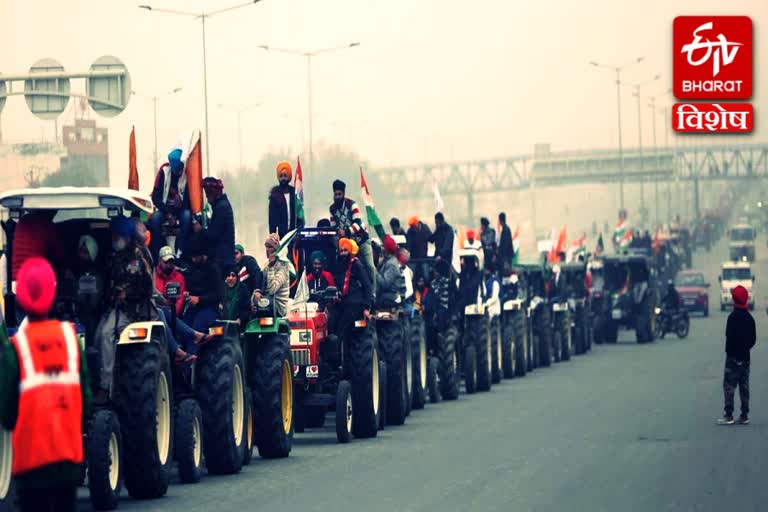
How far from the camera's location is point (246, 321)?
2123 centimetres

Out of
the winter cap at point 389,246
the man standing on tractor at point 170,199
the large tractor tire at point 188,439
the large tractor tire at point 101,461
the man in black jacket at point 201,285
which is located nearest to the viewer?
the large tractor tire at point 101,461

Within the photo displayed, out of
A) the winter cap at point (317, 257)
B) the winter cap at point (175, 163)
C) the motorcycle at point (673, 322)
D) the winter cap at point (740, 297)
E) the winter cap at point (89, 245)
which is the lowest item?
the motorcycle at point (673, 322)

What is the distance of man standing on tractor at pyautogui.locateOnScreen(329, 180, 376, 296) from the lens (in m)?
25.8

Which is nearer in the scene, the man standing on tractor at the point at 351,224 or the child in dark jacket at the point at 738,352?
the child in dark jacket at the point at 738,352

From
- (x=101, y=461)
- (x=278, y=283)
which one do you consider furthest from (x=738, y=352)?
Result: (x=101, y=461)

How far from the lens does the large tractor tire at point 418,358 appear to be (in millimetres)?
29938

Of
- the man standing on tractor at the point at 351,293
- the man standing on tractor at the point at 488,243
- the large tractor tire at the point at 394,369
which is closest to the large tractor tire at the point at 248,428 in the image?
the man standing on tractor at the point at 351,293

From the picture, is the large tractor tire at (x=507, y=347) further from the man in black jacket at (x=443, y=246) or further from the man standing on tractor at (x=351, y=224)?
the man standing on tractor at (x=351, y=224)

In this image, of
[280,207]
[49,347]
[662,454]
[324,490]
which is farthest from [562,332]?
[49,347]

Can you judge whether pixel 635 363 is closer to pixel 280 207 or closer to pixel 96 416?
pixel 280 207

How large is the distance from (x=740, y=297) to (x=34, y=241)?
10696 mm

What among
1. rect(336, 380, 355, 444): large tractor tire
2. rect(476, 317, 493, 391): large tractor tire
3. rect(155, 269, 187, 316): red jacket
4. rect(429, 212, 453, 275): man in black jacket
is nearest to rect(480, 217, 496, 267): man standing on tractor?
rect(476, 317, 493, 391): large tractor tire

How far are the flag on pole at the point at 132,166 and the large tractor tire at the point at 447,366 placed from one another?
11.7 metres

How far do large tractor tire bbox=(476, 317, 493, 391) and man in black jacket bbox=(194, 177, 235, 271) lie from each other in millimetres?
15284
